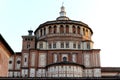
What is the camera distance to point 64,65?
55.2 meters

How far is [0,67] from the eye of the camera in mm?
34594

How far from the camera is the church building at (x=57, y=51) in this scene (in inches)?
2453

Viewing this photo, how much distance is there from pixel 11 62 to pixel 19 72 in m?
3.95

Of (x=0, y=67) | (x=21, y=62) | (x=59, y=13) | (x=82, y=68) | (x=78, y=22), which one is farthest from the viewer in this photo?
(x=59, y=13)

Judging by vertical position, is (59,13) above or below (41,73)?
above

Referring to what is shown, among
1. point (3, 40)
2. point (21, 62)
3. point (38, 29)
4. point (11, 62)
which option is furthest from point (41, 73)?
point (3, 40)

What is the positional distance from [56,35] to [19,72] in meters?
13.0

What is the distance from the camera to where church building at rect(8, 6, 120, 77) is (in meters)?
62.3

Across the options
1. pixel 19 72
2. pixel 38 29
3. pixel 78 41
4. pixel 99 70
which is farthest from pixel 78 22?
pixel 19 72

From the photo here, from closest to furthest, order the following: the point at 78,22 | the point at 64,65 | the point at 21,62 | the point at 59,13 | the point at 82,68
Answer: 1. the point at 64,65
2. the point at 82,68
3. the point at 21,62
4. the point at 78,22
5. the point at 59,13

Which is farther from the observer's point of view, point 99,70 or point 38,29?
point 38,29

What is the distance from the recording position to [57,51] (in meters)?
64.9

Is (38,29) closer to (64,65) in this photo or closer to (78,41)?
(78,41)

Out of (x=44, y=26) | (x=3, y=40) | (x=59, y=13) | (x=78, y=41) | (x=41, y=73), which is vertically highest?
(x=59, y=13)
